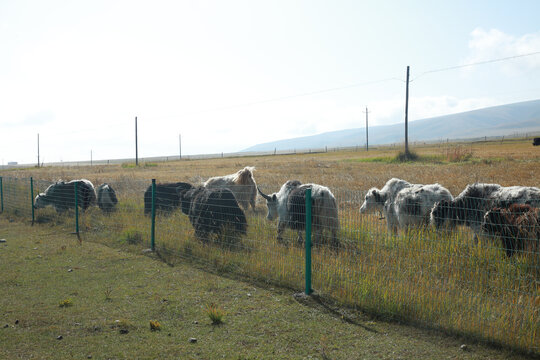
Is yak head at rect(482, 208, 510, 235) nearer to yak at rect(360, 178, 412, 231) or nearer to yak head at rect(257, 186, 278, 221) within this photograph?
yak at rect(360, 178, 412, 231)

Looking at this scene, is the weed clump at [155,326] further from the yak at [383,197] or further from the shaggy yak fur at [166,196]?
the shaggy yak fur at [166,196]

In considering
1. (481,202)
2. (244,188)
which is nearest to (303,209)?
(481,202)

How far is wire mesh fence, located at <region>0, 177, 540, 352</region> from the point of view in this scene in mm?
4942

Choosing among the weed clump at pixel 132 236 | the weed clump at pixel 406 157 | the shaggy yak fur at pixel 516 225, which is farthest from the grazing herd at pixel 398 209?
the weed clump at pixel 406 157

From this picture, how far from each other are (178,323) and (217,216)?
392 cm

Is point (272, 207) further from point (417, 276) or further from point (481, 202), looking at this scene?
point (417, 276)

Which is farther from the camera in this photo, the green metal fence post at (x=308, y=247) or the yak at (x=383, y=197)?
the yak at (x=383, y=197)

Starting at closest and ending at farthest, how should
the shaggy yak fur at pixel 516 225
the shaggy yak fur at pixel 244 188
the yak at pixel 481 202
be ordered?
the shaggy yak fur at pixel 516 225
the yak at pixel 481 202
the shaggy yak fur at pixel 244 188

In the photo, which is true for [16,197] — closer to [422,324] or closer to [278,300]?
[278,300]

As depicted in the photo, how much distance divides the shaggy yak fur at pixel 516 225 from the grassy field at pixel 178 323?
5.82ft

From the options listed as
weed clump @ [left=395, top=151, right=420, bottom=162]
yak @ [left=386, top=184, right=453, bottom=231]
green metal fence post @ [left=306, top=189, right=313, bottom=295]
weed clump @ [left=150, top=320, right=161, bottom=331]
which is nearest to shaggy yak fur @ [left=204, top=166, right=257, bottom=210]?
yak @ [left=386, top=184, right=453, bottom=231]

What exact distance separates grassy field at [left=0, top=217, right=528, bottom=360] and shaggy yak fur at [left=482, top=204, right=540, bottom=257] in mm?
1773

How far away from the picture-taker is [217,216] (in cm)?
923

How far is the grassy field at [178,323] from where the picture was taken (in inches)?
182
